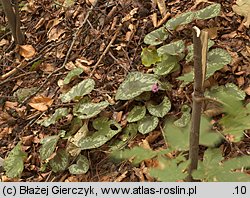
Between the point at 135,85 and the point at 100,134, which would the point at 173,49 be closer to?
the point at 135,85

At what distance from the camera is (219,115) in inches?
77.6

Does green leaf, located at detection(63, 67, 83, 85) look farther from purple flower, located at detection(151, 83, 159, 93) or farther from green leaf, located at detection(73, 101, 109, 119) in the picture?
purple flower, located at detection(151, 83, 159, 93)

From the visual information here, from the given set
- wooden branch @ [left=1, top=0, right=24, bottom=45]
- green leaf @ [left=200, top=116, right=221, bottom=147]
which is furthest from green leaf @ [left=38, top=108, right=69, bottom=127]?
green leaf @ [left=200, top=116, right=221, bottom=147]

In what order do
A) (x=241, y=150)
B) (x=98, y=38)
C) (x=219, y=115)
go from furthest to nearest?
(x=98, y=38), (x=219, y=115), (x=241, y=150)

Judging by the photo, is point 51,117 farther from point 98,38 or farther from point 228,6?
point 228,6

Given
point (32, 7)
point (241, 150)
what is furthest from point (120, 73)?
point (32, 7)

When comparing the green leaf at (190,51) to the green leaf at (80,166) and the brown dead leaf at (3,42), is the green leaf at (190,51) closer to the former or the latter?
the green leaf at (80,166)

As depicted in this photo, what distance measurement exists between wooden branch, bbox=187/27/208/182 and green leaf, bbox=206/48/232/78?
2.87 ft

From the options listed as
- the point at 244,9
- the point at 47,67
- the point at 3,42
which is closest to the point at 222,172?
the point at 244,9

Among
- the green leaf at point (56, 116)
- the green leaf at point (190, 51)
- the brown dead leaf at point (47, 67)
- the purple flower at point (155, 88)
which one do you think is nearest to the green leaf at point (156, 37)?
the green leaf at point (190, 51)

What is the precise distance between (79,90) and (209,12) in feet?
2.48

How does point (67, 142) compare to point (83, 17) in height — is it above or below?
below

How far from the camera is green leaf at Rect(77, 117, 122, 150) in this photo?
2041 millimetres

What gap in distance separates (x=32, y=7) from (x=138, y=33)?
0.95 meters
